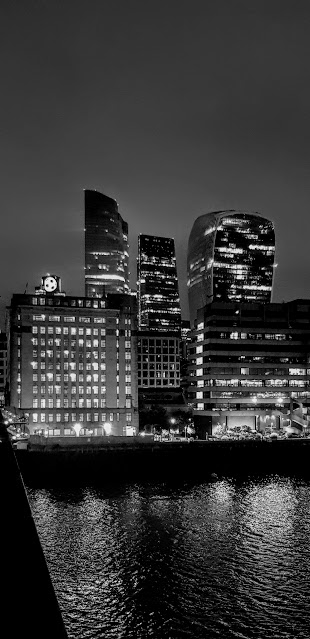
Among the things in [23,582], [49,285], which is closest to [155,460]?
[49,285]

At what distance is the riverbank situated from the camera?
100938 millimetres

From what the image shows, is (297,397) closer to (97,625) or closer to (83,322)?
(83,322)

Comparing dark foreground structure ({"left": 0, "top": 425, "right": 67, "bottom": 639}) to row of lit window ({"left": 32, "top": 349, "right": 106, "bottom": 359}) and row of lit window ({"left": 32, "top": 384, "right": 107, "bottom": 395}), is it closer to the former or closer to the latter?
row of lit window ({"left": 32, "top": 384, "right": 107, "bottom": 395})

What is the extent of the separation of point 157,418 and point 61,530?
103082 mm

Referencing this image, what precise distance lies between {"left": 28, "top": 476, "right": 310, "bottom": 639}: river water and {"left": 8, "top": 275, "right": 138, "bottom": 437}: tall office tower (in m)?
66.8

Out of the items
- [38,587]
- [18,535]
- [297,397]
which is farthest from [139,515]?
[297,397]

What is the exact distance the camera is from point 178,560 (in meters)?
54.0

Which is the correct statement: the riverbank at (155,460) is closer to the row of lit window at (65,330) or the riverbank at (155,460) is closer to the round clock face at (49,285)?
the row of lit window at (65,330)

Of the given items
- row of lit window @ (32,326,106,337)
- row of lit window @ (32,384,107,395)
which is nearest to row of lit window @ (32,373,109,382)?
row of lit window @ (32,384,107,395)

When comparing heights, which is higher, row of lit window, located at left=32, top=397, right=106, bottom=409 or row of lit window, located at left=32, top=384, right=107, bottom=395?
row of lit window, located at left=32, top=384, right=107, bottom=395

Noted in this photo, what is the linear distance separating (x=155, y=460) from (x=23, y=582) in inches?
3715

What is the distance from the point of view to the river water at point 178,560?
40906mm

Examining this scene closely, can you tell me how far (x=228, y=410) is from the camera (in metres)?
162

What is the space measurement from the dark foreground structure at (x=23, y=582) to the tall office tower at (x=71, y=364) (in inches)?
5020
